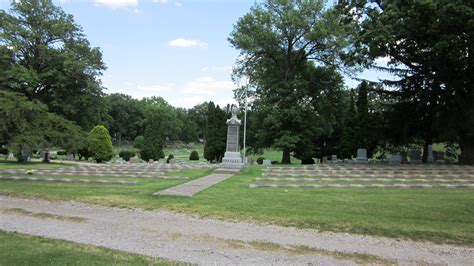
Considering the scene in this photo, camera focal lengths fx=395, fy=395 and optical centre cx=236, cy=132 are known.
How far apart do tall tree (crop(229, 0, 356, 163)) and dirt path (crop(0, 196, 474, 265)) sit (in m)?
22.9

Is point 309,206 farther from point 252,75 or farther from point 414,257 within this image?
point 252,75

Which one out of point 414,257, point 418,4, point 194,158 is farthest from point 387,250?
point 194,158

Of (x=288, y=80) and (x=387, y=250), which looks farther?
(x=288, y=80)

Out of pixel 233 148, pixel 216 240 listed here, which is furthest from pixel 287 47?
pixel 216 240

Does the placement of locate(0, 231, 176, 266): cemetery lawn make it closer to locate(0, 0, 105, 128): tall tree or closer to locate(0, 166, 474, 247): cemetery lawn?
locate(0, 166, 474, 247): cemetery lawn

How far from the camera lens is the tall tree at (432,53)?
2034cm

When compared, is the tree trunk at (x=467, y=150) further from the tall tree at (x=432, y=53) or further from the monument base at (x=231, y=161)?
the monument base at (x=231, y=161)

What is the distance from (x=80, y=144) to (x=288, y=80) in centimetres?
1688

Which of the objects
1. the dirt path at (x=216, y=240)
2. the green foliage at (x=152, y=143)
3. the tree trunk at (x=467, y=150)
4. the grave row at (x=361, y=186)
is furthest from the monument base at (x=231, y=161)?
the green foliage at (x=152, y=143)

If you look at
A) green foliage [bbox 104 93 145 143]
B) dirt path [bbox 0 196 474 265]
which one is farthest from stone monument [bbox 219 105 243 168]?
green foliage [bbox 104 93 145 143]

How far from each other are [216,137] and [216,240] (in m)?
31.4

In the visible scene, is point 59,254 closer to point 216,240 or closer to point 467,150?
point 216,240

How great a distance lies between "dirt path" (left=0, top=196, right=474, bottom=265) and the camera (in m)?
5.46

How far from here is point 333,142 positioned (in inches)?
1523
